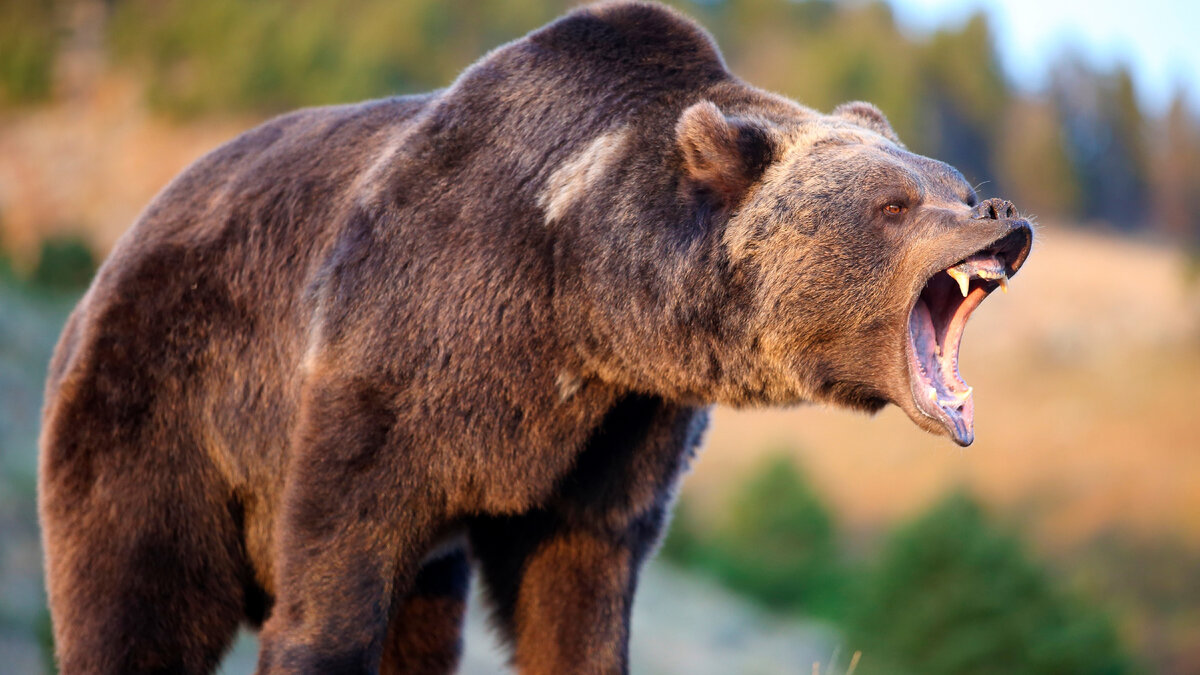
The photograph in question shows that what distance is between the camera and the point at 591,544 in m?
4.32

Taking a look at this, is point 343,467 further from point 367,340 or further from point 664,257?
point 664,257

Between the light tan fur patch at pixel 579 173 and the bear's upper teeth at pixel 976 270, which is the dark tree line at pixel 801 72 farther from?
the bear's upper teeth at pixel 976 270

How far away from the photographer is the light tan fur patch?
Result: 400 cm

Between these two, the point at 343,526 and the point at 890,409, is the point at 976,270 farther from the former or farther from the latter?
the point at 890,409

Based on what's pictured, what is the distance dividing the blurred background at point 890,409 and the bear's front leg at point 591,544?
717cm

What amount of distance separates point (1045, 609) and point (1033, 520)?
817 inches

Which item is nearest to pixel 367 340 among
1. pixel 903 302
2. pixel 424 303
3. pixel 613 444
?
pixel 424 303

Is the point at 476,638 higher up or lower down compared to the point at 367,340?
lower down

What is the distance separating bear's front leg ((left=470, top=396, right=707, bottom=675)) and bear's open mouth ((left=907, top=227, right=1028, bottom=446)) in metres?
0.92

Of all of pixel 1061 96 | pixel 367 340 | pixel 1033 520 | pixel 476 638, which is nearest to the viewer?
pixel 367 340

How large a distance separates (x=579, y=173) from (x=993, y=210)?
130 cm

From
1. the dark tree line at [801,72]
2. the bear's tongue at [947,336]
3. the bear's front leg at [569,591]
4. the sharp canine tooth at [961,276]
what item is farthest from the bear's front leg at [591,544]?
the dark tree line at [801,72]

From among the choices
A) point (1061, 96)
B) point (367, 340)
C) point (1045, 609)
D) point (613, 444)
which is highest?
point (367, 340)

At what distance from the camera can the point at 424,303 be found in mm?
3939
